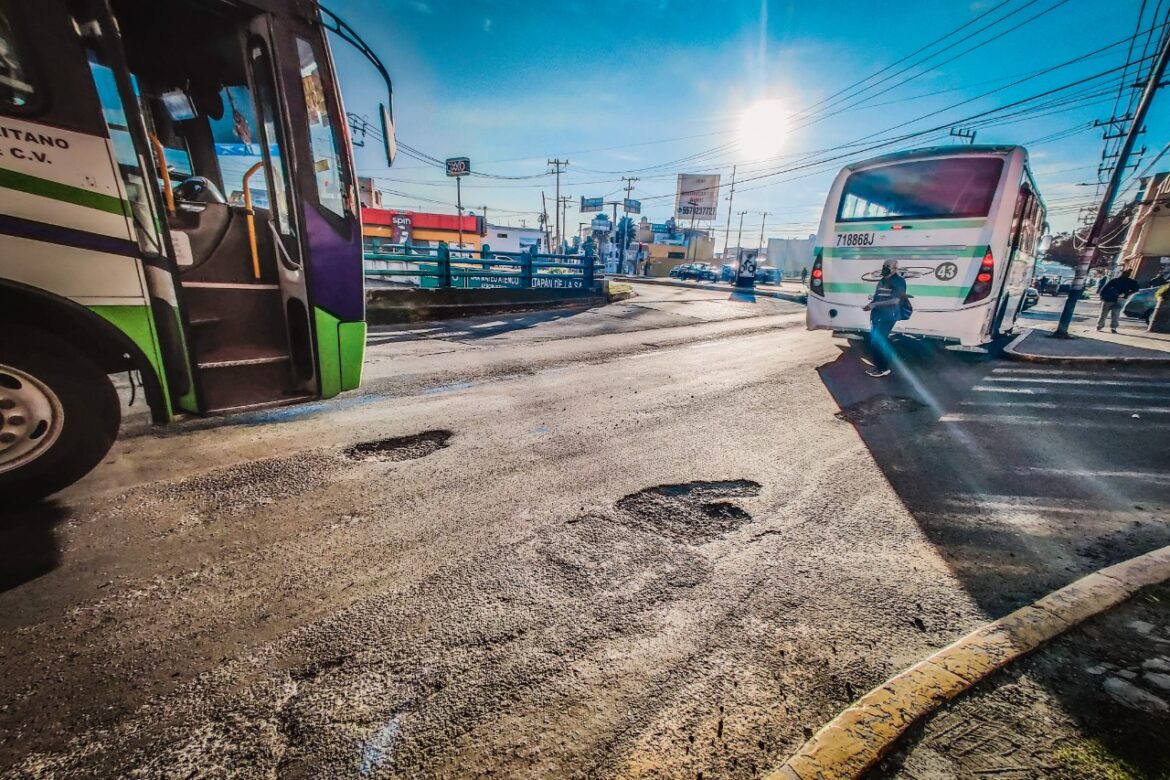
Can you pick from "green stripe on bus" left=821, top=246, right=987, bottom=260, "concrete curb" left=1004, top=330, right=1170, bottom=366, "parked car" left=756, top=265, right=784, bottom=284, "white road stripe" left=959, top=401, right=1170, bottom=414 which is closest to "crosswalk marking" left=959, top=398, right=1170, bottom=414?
"white road stripe" left=959, top=401, right=1170, bottom=414

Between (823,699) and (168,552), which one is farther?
(168,552)

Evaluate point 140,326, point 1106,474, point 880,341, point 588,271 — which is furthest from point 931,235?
point 588,271

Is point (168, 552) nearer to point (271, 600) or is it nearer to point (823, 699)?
point (271, 600)

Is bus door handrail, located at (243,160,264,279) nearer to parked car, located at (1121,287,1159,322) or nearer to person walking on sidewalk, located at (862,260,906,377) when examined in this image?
person walking on sidewalk, located at (862,260,906,377)

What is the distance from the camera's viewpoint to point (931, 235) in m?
6.75

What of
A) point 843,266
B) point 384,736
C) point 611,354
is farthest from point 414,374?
point 843,266

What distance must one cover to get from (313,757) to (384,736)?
197 millimetres

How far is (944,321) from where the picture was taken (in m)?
6.80

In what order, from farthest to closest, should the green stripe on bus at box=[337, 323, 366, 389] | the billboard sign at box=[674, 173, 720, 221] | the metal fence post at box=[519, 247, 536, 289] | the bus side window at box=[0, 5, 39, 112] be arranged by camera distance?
the billboard sign at box=[674, 173, 720, 221]
the metal fence post at box=[519, 247, 536, 289]
the green stripe on bus at box=[337, 323, 366, 389]
the bus side window at box=[0, 5, 39, 112]

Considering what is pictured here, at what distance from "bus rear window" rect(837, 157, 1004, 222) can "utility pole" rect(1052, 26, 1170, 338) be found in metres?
5.78

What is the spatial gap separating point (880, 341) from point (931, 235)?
1635 millimetres

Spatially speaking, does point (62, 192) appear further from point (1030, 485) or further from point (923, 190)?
point (923, 190)

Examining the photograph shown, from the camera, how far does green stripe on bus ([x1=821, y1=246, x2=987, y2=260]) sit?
651 cm

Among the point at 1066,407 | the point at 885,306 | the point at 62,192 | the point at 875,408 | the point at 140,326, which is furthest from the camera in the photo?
the point at 885,306
